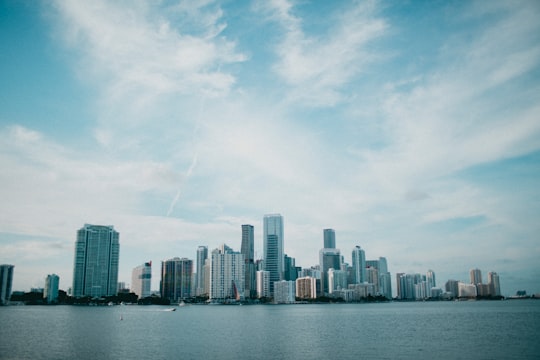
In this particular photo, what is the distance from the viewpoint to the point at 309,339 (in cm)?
8481

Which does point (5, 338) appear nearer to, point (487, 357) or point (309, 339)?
point (309, 339)

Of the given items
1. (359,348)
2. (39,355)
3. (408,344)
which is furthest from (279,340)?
(39,355)

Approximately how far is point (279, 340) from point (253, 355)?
1929 centimetres

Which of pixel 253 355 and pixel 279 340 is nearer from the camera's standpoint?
pixel 253 355

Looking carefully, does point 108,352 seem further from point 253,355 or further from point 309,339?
point 309,339

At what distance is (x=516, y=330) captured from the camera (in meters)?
97.4

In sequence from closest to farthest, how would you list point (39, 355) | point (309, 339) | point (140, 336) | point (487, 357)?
1. point (487, 357)
2. point (39, 355)
3. point (309, 339)
4. point (140, 336)

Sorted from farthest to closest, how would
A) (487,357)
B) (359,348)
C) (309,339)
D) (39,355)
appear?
(309,339), (359,348), (39,355), (487,357)

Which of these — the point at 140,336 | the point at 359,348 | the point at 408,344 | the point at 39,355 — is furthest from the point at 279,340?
the point at 39,355

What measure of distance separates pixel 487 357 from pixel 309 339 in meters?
33.6

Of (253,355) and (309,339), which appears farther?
(309,339)

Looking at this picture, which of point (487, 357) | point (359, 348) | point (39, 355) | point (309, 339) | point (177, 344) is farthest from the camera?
point (309, 339)

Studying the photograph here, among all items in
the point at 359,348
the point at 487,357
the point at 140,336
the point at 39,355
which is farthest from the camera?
the point at 140,336

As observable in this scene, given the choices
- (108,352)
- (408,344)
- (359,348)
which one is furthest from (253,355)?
(408,344)
